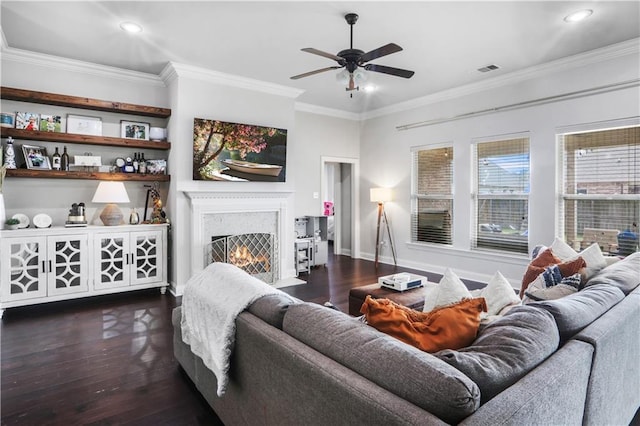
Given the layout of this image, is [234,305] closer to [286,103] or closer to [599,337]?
[599,337]

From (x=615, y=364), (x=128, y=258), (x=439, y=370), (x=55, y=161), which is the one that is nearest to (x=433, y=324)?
(x=439, y=370)

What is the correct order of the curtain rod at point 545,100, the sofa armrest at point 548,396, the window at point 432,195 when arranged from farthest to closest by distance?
1. the window at point 432,195
2. the curtain rod at point 545,100
3. the sofa armrest at point 548,396

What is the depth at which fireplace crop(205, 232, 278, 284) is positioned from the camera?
477 cm

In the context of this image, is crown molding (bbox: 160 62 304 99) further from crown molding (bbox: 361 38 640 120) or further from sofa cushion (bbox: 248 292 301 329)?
sofa cushion (bbox: 248 292 301 329)

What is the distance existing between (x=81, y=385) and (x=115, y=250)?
2.19m

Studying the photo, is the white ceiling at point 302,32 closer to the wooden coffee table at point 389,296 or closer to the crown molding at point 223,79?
the crown molding at point 223,79

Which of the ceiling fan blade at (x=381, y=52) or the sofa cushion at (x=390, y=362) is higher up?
the ceiling fan blade at (x=381, y=52)

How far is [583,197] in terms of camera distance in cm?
434

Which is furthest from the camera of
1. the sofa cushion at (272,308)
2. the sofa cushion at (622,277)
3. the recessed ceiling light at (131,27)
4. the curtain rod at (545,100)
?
the curtain rod at (545,100)

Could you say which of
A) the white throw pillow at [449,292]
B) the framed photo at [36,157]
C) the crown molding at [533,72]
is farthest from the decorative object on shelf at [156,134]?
the white throw pillow at [449,292]

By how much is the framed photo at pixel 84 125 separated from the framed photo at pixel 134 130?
0.26 metres

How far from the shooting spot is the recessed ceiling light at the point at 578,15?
10.5 ft

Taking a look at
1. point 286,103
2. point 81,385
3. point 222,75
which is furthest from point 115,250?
point 286,103

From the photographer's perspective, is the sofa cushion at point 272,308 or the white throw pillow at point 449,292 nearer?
the sofa cushion at point 272,308
